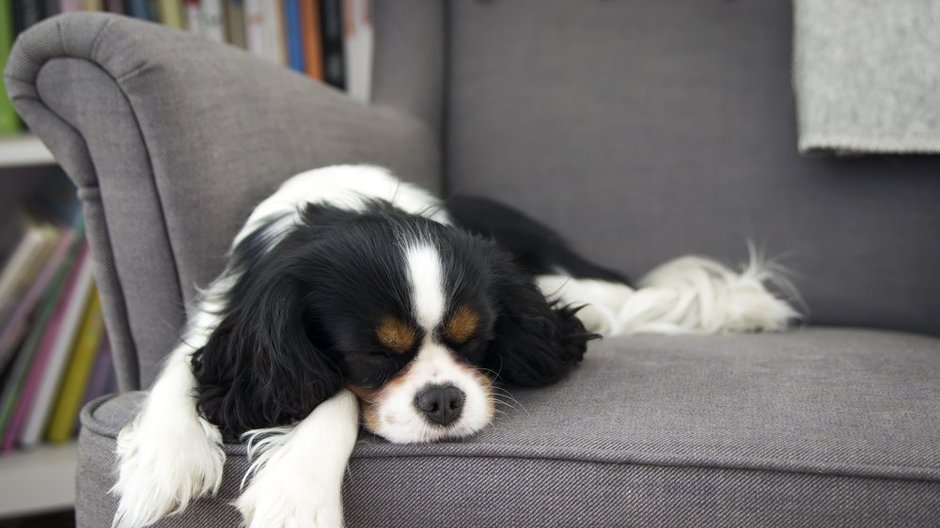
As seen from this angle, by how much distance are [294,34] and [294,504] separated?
1684 mm

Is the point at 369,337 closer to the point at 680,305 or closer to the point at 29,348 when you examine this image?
the point at 680,305

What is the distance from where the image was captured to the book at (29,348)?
1884 millimetres

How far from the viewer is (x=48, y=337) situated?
6.23 feet

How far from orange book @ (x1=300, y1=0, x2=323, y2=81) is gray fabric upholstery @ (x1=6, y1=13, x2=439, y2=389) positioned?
872mm

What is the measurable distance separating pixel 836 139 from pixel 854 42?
22cm

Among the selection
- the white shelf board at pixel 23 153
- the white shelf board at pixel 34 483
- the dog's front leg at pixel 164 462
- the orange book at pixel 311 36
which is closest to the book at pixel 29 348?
the white shelf board at pixel 34 483

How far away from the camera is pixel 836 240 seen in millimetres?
1776

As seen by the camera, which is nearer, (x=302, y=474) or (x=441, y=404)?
(x=302, y=474)

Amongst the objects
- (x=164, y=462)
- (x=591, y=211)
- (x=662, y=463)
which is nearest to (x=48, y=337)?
(x=164, y=462)

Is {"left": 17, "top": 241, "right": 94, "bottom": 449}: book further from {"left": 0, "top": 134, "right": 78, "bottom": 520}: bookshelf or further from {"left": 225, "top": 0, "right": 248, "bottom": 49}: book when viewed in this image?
{"left": 225, "top": 0, "right": 248, "bottom": 49}: book

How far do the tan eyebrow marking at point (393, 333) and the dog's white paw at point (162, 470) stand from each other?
255mm

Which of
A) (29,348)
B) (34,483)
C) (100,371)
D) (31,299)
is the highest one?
(31,299)

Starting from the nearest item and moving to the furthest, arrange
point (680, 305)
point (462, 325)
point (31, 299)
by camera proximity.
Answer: point (462, 325) → point (680, 305) → point (31, 299)

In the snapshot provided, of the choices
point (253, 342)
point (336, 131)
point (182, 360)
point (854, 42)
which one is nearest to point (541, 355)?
point (253, 342)
